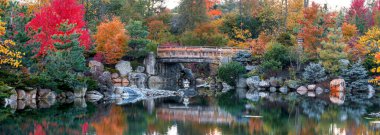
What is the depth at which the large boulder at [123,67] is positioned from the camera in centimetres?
5247

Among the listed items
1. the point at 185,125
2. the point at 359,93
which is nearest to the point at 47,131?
the point at 185,125

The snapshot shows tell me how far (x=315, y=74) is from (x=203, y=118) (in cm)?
1973

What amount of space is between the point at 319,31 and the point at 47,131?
103ft

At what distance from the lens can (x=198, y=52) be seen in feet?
171

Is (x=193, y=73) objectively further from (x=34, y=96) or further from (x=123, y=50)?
(x=34, y=96)

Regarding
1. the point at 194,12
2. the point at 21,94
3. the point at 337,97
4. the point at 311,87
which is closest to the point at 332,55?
the point at 311,87

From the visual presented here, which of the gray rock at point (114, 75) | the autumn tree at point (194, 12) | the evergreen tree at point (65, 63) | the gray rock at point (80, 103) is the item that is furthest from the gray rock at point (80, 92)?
the autumn tree at point (194, 12)

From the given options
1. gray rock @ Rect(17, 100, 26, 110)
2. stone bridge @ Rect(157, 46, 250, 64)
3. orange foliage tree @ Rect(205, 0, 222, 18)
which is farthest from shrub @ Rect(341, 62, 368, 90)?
orange foliage tree @ Rect(205, 0, 222, 18)

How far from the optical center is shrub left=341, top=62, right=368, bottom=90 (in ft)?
151

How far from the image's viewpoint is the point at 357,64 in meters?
46.4

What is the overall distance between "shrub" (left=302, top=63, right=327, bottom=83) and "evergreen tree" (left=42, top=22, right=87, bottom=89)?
17160 millimetres

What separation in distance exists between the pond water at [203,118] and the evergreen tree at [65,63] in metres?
3.02

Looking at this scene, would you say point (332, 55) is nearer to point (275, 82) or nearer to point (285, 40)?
point (275, 82)

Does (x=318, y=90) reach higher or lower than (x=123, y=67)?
lower
